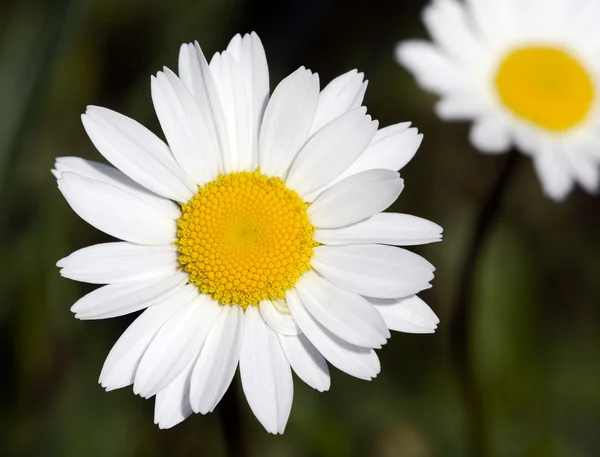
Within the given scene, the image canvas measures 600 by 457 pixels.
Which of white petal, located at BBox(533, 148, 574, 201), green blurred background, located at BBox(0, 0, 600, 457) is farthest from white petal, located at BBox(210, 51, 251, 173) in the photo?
green blurred background, located at BBox(0, 0, 600, 457)

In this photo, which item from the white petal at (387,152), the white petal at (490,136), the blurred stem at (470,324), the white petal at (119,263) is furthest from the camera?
the blurred stem at (470,324)

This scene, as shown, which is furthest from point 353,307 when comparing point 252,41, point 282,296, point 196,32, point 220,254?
point 196,32

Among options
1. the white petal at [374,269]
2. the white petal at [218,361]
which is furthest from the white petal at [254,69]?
the white petal at [218,361]

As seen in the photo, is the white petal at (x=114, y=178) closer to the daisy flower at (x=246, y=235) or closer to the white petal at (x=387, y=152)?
the daisy flower at (x=246, y=235)

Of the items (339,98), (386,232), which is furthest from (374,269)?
(339,98)

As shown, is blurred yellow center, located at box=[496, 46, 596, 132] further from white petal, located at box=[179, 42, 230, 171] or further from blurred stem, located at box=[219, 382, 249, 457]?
blurred stem, located at box=[219, 382, 249, 457]

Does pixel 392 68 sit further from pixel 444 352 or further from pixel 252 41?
pixel 252 41
